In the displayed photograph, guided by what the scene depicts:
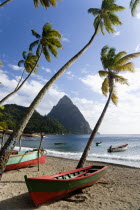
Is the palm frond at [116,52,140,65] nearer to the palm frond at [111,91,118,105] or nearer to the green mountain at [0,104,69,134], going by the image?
the palm frond at [111,91,118,105]

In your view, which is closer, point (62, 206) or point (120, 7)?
point (62, 206)

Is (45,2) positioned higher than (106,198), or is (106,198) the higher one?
(45,2)

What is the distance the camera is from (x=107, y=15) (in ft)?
34.3

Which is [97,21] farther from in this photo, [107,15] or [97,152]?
[97,152]

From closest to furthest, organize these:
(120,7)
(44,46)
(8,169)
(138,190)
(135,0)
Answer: (138,190) < (135,0) < (120,7) < (8,169) < (44,46)

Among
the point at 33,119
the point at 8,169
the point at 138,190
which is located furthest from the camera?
the point at 33,119

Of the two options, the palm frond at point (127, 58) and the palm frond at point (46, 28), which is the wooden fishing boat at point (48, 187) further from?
the palm frond at point (46, 28)

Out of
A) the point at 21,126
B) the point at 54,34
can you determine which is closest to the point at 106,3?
the point at 54,34

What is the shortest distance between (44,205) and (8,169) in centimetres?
652

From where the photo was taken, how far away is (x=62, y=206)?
5.71 meters

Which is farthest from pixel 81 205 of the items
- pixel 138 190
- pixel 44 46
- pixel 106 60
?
pixel 44 46

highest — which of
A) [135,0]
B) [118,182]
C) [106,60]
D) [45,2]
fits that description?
[45,2]

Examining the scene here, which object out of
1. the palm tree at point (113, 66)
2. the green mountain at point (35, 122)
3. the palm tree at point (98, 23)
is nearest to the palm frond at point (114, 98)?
the palm tree at point (113, 66)

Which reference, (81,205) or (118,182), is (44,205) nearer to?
(81,205)
